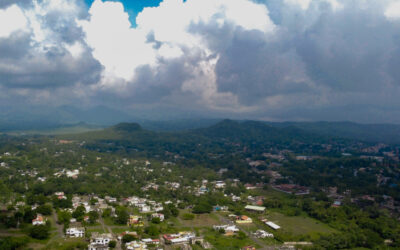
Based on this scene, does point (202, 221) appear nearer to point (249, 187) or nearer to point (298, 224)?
point (298, 224)

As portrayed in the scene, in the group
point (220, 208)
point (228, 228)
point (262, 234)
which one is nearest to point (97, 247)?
point (228, 228)

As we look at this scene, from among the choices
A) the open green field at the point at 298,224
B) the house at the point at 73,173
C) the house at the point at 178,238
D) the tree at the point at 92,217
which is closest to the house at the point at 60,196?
the tree at the point at 92,217

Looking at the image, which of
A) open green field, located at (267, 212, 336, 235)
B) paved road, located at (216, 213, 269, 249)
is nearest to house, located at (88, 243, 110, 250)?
paved road, located at (216, 213, 269, 249)

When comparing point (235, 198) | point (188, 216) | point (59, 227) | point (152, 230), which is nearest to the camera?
point (152, 230)

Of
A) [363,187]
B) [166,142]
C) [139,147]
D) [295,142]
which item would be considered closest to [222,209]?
[363,187]

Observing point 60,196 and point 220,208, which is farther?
point 60,196

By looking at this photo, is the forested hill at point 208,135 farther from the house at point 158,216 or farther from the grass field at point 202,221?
the grass field at point 202,221
